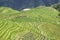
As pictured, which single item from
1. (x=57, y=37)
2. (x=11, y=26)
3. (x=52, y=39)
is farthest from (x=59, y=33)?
(x=11, y=26)

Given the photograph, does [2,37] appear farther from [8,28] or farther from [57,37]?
[57,37]

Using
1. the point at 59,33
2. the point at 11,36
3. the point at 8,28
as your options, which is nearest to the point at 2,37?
the point at 11,36

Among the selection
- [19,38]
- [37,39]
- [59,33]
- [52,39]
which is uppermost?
[19,38]

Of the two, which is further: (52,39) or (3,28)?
(52,39)

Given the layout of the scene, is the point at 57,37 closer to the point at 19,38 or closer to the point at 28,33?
the point at 28,33

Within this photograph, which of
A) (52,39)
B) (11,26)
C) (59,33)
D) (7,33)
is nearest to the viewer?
(7,33)

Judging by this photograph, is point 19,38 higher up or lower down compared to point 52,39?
higher up

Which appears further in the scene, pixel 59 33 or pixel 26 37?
pixel 59 33

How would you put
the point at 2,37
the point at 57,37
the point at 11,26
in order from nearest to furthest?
the point at 2,37 → the point at 11,26 → the point at 57,37

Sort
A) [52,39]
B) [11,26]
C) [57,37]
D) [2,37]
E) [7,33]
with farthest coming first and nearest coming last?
[57,37]
[52,39]
[11,26]
[7,33]
[2,37]
